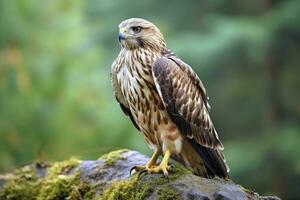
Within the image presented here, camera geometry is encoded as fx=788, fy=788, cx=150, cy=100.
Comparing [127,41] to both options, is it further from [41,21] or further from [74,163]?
[41,21]

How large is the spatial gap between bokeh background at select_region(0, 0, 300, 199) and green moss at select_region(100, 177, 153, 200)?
125cm

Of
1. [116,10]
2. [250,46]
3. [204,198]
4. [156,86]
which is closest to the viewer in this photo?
[204,198]

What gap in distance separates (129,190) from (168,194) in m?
0.32

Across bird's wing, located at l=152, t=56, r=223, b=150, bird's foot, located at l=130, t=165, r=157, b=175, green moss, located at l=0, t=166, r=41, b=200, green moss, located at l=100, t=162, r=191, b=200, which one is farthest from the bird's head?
green moss, located at l=0, t=166, r=41, b=200

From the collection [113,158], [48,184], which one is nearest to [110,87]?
[48,184]

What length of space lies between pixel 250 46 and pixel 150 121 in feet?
34.3

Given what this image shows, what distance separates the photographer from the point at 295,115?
1562cm

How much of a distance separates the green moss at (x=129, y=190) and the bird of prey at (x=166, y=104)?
191 mm

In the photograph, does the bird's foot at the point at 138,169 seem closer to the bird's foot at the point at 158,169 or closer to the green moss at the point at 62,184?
the bird's foot at the point at 158,169

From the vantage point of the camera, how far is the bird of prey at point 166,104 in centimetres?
518

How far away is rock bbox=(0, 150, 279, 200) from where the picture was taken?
4613 millimetres

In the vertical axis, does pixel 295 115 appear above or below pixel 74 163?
above

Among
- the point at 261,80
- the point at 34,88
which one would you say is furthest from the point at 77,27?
the point at 261,80

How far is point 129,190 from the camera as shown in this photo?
4.83 meters
